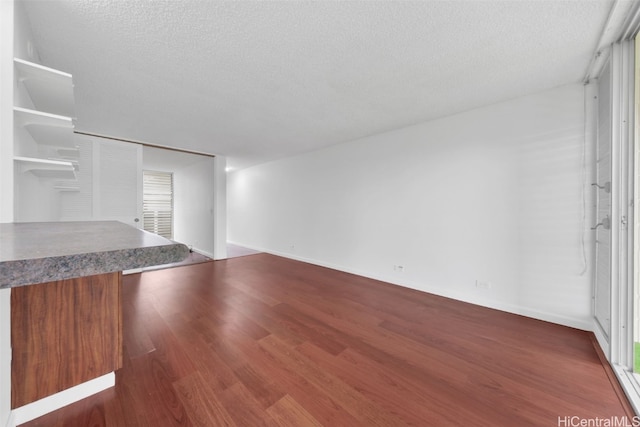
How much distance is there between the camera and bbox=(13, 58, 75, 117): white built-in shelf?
1.25 meters

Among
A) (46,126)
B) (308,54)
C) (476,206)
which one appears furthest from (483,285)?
(46,126)

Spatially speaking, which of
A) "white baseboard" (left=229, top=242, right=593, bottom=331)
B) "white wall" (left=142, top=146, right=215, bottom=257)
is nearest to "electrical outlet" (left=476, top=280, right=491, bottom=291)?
"white baseboard" (left=229, top=242, right=593, bottom=331)

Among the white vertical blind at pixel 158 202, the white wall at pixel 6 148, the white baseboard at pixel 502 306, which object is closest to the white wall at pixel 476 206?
the white baseboard at pixel 502 306

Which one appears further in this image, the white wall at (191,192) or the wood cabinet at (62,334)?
the white wall at (191,192)

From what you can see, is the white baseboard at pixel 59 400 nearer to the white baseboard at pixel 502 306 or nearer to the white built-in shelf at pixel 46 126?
the white built-in shelf at pixel 46 126

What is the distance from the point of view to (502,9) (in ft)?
4.74

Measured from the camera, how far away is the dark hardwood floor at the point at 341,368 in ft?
4.43

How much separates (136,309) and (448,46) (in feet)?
13.1

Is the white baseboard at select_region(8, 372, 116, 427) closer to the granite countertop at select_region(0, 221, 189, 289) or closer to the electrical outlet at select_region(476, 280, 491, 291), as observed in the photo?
the granite countertop at select_region(0, 221, 189, 289)

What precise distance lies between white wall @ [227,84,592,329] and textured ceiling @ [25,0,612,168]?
1.28 ft

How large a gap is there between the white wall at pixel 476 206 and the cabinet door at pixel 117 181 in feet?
11.4

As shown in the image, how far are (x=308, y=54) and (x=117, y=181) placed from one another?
164 inches

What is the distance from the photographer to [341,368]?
1716 mm

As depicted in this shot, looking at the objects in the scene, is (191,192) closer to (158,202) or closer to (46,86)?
(158,202)
